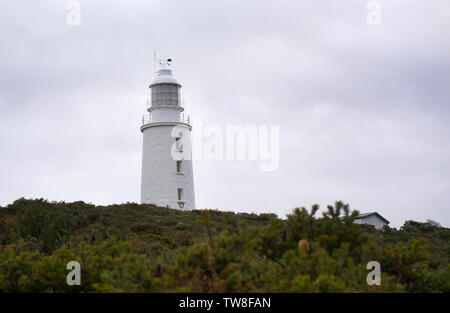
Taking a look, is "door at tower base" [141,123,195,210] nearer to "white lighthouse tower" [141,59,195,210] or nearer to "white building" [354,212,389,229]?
"white lighthouse tower" [141,59,195,210]

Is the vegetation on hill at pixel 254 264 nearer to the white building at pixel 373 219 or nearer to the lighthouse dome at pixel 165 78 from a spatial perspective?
the white building at pixel 373 219

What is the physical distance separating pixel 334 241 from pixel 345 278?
3.34 feet

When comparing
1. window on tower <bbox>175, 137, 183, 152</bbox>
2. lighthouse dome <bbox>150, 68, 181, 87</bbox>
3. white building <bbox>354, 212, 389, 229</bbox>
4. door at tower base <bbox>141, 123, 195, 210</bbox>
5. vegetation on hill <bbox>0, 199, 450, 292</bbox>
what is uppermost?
lighthouse dome <bbox>150, 68, 181, 87</bbox>

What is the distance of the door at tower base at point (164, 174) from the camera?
113ft

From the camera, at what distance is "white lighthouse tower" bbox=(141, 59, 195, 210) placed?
3456 cm

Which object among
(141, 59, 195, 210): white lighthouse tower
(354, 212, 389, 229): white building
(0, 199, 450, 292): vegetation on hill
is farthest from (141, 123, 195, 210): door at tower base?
(0, 199, 450, 292): vegetation on hill

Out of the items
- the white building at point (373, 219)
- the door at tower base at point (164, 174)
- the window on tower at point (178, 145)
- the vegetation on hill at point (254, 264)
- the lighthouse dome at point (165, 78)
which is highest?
the lighthouse dome at point (165, 78)

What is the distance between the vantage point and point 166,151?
3528 cm

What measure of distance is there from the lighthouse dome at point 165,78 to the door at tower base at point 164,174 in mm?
2517

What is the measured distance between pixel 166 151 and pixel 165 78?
4.23 metres

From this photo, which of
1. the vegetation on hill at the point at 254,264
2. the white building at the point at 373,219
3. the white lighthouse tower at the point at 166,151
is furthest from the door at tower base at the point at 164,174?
the vegetation on hill at the point at 254,264

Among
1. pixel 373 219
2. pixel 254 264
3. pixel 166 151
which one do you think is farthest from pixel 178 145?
pixel 254 264

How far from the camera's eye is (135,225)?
1944 centimetres
